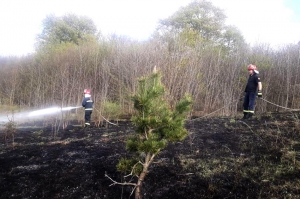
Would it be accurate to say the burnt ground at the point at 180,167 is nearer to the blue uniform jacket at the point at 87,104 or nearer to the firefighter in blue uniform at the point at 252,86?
the firefighter in blue uniform at the point at 252,86

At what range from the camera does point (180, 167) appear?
4551 millimetres

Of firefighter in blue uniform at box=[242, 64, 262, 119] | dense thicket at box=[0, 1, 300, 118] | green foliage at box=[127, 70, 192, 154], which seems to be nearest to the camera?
green foliage at box=[127, 70, 192, 154]

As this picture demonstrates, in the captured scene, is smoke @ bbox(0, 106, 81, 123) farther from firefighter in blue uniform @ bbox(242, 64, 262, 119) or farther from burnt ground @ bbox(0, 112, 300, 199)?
firefighter in blue uniform @ bbox(242, 64, 262, 119)

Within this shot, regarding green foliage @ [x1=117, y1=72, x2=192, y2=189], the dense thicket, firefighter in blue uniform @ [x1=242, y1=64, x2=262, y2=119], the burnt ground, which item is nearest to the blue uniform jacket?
the dense thicket

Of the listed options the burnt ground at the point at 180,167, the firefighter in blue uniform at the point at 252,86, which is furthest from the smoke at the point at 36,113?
the firefighter in blue uniform at the point at 252,86

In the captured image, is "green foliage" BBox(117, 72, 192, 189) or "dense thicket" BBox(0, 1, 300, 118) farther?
"dense thicket" BBox(0, 1, 300, 118)

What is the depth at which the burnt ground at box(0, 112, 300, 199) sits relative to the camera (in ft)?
12.3

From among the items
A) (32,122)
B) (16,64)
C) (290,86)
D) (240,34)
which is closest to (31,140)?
(32,122)

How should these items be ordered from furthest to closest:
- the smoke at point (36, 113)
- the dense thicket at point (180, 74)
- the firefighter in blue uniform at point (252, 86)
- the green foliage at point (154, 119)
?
the smoke at point (36, 113), the dense thicket at point (180, 74), the firefighter in blue uniform at point (252, 86), the green foliage at point (154, 119)

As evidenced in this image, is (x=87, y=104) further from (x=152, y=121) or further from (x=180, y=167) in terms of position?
(x=152, y=121)

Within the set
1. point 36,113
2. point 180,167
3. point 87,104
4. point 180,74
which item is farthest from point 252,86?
point 36,113

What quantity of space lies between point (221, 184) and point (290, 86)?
947 centimetres

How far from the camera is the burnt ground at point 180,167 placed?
374cm

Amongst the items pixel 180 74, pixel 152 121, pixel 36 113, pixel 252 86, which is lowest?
pixel 36 113
